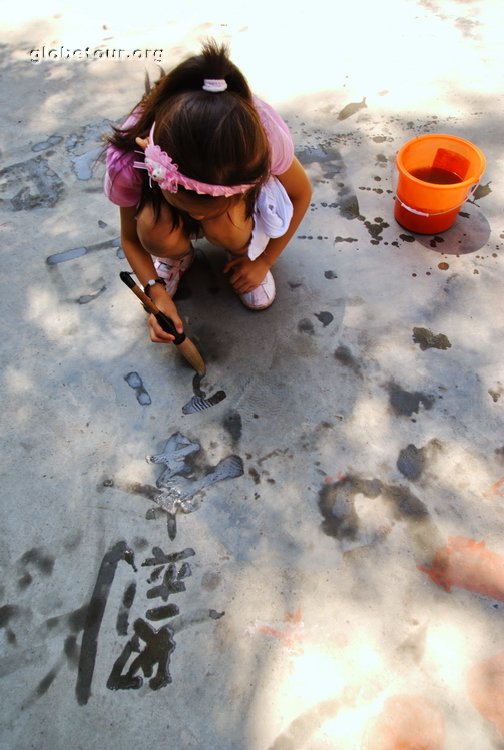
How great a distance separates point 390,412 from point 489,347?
35cm

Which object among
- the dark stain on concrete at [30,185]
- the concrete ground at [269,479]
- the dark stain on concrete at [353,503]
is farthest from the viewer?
the dark stain on concrete at [30,185]

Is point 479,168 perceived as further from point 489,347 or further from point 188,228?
point 188,228

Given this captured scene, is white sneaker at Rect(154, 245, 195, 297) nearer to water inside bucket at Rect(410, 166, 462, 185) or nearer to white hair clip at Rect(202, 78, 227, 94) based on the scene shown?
white hair clip at Rect(202, 78, 227, 94)

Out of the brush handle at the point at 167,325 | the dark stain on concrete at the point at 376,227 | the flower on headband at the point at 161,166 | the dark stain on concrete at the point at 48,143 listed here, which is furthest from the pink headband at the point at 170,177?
the dark stain on concrete at the point at 48,143

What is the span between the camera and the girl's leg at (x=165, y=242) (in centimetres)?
111

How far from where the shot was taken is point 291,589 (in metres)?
1.01

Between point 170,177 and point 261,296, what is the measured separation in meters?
0.58

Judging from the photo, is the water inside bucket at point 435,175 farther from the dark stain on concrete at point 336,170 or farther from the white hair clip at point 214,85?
the white hair clip at point 214,85

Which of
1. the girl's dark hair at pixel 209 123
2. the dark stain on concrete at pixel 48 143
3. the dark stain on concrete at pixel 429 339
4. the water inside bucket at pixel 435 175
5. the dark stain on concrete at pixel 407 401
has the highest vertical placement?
the girl's dark hair at pixel 209 123

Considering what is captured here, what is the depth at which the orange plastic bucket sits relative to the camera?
137cm

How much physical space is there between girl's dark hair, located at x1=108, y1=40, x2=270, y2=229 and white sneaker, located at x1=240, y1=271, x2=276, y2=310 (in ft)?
1.65

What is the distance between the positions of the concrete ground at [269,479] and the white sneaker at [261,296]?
0.05m

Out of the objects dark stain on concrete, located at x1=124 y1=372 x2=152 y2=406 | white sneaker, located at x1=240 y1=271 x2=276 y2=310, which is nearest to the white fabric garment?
white sneaker, located at x1=240 y1=271 x2=276 y2=310

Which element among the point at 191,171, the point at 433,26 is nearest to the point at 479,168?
the point at 191,171
